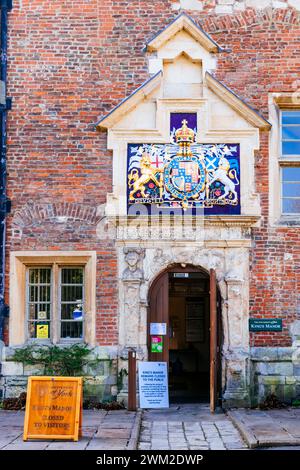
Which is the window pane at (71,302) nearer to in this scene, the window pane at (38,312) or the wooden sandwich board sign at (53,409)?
the window pane at (38,312)

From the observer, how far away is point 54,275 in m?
12.8

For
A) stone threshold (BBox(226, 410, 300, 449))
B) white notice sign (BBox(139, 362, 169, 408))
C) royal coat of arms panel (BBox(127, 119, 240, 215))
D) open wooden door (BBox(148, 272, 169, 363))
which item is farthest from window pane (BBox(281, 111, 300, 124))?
stone threshold (BBox(226, 410, 300, 449))

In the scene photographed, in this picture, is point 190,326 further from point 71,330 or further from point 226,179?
point 226,179

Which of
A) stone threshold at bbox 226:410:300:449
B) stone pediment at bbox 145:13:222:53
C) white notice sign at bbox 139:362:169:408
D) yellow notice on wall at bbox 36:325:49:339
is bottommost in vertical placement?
stone threshold at bbox 226:410:300:449

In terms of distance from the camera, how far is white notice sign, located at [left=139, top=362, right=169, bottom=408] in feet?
40.5

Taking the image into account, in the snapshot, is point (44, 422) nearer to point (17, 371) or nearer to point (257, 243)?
point (17, 371)

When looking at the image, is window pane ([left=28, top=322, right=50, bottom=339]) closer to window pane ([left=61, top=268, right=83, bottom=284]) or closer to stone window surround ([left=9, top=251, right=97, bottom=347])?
stone window surround ([left=9, top=251, right=97, bottom=347])

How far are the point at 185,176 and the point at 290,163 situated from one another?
1.97m

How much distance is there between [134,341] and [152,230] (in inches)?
77.9

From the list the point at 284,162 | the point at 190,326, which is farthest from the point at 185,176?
the point at 190,326

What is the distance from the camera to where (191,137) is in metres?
12.9

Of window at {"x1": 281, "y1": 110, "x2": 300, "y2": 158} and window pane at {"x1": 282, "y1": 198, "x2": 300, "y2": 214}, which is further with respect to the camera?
window at {"x1": 281, "y1": 110, "x2": 300, "y2": 158}

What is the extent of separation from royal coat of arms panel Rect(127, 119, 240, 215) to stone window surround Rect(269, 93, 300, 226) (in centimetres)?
63

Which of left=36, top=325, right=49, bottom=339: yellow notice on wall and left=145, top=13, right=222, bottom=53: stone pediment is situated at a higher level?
left=145, top=13, right=222, bottom=53: stone pediment
